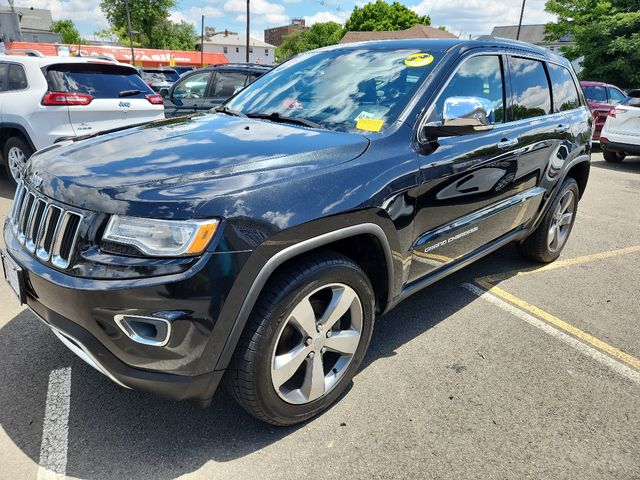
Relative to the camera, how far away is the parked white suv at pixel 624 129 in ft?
30.9

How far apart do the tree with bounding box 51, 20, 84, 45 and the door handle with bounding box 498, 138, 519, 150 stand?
329 ft

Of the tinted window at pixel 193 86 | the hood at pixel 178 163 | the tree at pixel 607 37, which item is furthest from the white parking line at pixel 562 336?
the tree at pixel 607 37

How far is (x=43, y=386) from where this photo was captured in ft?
8.12

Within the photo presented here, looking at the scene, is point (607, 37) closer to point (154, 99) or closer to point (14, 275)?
point (154, 99)

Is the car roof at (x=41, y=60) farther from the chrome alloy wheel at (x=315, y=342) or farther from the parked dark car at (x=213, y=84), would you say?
the chrome alloy wheel at (x=315, y=342)

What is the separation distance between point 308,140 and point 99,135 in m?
1.19

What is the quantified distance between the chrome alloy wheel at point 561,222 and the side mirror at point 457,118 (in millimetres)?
2053

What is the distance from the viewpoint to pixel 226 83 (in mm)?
8562

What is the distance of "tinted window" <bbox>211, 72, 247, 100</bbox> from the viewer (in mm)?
8500

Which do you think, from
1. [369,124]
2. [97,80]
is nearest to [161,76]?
[97,80]

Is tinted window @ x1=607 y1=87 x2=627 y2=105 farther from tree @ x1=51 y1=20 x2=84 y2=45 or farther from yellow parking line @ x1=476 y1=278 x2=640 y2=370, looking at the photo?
tree @ x1=51 y1=20 x2=84 y2=45

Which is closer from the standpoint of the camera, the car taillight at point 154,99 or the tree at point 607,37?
the car taillight at point 154,99

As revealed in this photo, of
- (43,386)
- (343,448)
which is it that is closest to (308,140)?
(343,448)

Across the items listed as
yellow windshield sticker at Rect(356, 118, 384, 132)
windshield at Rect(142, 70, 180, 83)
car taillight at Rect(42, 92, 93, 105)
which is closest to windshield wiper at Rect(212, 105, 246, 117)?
yellow windshield sticker at Rect(356, 118, 384, 132)
